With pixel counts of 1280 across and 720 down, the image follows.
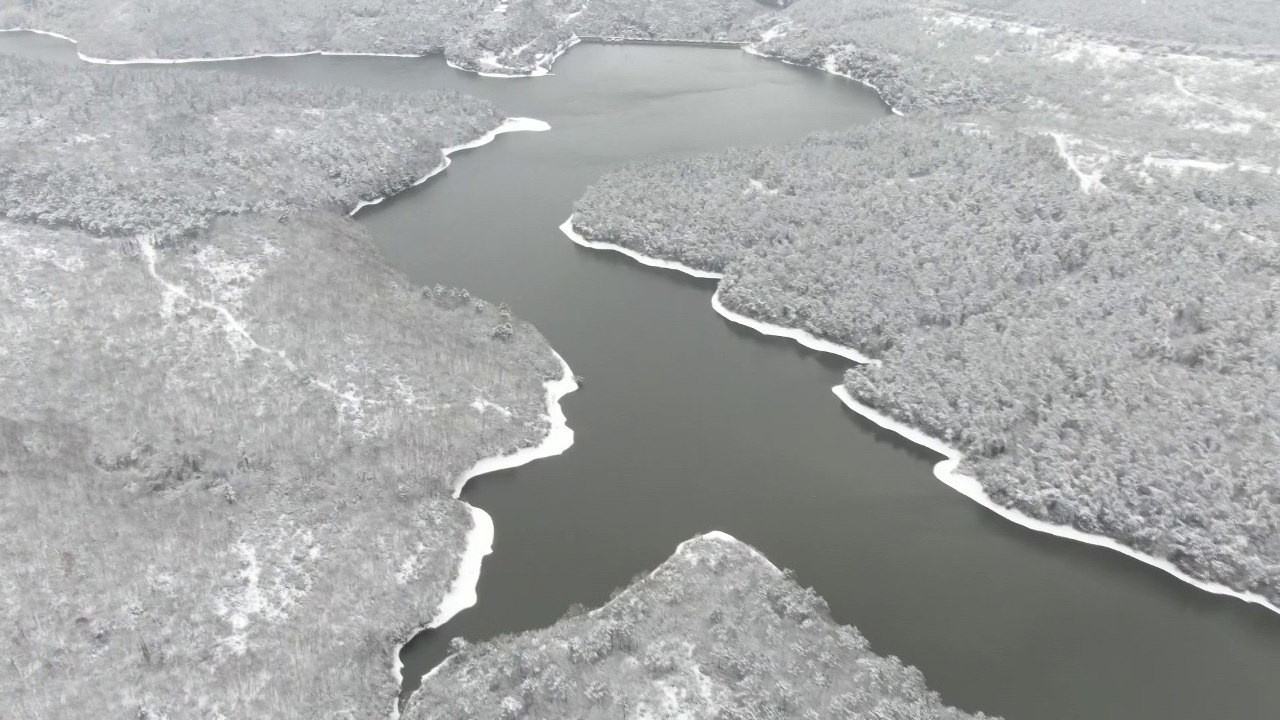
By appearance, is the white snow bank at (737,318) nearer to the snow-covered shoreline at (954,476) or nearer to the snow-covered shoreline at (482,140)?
the snow-covered shoreline at (954,476)

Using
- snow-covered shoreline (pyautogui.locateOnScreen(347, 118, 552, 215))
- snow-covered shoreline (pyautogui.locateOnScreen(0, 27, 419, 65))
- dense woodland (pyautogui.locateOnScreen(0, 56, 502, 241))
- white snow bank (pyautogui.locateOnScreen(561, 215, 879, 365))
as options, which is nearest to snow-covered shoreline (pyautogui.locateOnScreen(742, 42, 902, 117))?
snow-covered shoreline (pyautogui.locateOnScreen(347, 118, 552, 215))

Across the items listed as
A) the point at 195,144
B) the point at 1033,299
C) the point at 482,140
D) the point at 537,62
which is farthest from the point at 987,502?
the point at 537,62

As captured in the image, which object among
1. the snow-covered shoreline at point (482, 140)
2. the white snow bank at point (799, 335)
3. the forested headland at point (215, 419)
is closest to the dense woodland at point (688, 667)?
the forested headland at point (215, 419)

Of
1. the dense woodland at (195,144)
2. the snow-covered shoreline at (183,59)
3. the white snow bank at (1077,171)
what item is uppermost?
the white snow bank at (1077,171)

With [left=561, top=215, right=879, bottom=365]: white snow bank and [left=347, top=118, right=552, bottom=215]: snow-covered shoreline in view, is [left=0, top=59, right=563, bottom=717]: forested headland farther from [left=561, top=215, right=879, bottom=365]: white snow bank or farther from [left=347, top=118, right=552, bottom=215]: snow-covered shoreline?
[left=561, top=215, right=879, bottom=365]: white snow bank

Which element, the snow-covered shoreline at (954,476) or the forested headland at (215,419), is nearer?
the forested headland at (215,419)

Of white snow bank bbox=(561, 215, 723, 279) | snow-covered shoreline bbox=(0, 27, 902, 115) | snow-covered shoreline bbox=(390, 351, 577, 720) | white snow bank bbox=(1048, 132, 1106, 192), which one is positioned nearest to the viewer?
snow-covered shoreline bbox=(390, 351, 577, 720)

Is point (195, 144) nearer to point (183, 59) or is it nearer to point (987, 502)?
point (183, 59)
